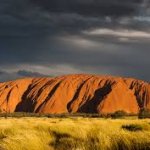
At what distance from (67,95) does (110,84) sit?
19.4 metres

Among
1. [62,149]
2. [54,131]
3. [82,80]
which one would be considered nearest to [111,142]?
[62,149]

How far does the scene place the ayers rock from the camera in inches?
6668

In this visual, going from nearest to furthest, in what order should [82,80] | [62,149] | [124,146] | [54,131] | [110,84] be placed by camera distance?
[124,146] → [62,149] → [54,131] → [110,84] → [82,80]

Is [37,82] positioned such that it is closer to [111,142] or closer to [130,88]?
[130,88]

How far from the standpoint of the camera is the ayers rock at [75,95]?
169375mm

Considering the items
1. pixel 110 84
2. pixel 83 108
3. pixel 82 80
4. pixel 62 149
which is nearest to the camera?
pixel 62 149

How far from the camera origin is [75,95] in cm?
18162

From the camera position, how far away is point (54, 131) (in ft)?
56.2

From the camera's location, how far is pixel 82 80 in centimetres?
19375

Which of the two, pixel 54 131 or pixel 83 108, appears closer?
pixel 54 131

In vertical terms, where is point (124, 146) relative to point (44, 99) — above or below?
above

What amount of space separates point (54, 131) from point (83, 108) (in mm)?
152984

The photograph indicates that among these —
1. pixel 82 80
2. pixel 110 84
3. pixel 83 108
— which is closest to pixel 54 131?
pixel 83 108

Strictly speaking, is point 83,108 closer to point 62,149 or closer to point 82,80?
point 82,80
